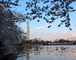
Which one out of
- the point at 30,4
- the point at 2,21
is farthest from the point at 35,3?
the point at 2,21

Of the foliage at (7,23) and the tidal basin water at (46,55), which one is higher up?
the foliage at (7,23)

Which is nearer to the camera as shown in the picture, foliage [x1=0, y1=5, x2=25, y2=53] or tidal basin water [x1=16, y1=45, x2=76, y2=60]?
foliage [x1=0, y1=5, x2=25, y2=53]

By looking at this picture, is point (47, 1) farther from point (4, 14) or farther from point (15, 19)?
point (15, 19)

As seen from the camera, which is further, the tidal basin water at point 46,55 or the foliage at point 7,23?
the tidal basin water at point 46,55

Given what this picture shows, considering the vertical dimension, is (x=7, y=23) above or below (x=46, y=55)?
above

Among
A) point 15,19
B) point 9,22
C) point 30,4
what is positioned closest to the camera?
point 30,4

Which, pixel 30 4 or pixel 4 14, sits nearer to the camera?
pixel 30 4

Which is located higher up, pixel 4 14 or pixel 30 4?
pixel 4 14

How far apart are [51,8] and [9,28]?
1176 centimetres

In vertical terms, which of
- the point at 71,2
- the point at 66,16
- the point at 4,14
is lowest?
the point at 66,16

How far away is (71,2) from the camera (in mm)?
5434

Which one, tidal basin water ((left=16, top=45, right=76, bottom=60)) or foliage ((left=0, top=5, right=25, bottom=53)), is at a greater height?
foliage ((left=0, top=5, right=25, bottom=53))

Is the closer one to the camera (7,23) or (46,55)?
(7,23)

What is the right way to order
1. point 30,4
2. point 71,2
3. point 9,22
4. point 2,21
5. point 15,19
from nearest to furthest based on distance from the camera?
point 71,2, point 30,4, point 2,21, point 9,22, point 15,19
